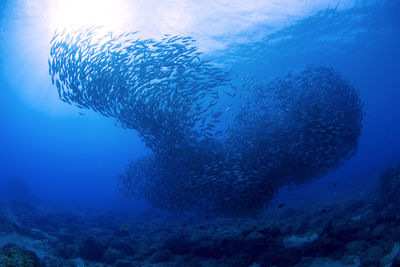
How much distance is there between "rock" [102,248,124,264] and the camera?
419 inches

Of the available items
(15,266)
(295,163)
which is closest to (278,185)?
(295,163)

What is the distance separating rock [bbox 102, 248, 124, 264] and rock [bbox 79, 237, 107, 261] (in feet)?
1.30

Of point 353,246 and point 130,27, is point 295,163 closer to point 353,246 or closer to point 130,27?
point 353,246

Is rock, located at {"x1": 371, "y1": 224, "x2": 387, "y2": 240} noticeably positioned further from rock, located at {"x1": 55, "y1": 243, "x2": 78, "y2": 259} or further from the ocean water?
rock, located at {"x1": 55, "y1": 243, "x2": 78, "y2": 259}

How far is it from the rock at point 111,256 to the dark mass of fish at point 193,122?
307cm

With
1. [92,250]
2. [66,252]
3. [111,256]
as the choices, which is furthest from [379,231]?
[66,252]

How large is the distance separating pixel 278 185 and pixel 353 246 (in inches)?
159

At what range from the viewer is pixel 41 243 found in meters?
13.1

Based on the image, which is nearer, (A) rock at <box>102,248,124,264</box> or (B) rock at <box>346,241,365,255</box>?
(B) rock at <box>346,241,365,255</box>

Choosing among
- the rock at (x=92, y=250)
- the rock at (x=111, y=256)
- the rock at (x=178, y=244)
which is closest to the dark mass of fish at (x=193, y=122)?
the rock at (x=178, y=244)

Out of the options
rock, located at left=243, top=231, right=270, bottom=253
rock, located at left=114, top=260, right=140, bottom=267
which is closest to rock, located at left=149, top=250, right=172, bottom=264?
rock, located at left=114, top=260, right=140, bottom=267

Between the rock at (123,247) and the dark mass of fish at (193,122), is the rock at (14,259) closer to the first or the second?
the dark mass of fish at (193,122)

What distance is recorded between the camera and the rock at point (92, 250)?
11055 millimetres

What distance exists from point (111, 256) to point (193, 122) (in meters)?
6.94
